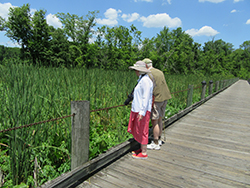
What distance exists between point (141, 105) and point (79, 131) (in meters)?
0.97

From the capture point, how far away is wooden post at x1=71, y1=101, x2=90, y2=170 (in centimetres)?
225

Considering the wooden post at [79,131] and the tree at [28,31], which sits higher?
the tree at [28,31]

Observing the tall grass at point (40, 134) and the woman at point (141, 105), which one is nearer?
the tall grass at point (40, 134)

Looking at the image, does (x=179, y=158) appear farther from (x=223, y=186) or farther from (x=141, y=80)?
(x=141, y=80)

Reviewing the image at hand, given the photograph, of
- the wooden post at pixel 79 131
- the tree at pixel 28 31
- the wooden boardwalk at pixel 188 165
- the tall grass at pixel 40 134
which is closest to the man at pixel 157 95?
the wooden boardwalk at pixel 188 165

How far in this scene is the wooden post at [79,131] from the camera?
225 cm

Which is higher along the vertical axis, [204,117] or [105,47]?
[105,47]

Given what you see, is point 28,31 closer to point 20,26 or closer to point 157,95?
point 20,26

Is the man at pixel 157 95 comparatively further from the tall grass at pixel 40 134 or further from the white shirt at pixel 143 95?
the tall grass at pixel 40 134

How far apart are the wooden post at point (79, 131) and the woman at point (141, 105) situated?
2.66 feet

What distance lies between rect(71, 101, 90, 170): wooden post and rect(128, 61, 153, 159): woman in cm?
81

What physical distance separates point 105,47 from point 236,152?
24.9 metres

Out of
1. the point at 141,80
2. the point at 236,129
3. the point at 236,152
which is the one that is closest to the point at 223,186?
the point at 236,152

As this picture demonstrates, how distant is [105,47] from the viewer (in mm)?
26641
